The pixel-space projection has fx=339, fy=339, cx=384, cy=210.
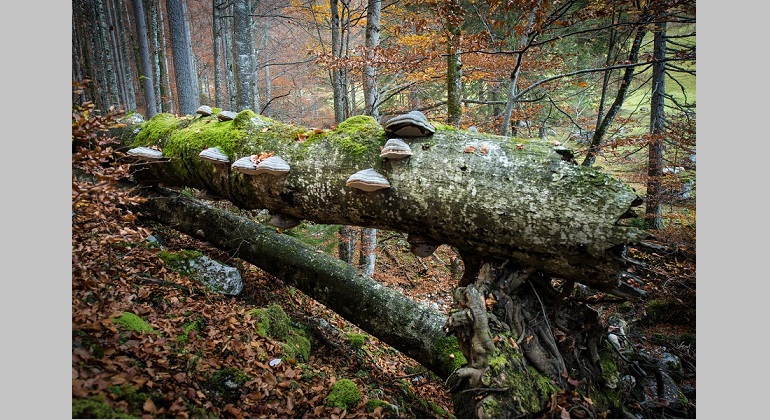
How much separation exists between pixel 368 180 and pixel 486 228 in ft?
4.00

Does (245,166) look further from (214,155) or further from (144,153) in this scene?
(144,153)

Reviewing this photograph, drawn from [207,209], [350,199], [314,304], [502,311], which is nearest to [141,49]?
[207,209]

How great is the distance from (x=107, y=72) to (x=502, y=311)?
1259 centimetres

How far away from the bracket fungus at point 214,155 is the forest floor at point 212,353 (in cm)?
113

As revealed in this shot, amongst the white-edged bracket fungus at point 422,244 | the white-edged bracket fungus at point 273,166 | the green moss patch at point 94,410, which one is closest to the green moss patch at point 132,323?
the green moss patch at point 94,410

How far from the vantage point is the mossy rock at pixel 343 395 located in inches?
130

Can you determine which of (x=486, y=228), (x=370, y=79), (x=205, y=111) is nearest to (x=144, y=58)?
(x=370, y=79)

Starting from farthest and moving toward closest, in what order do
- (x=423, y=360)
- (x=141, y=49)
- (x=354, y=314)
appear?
(x=141, y=49)
(x=354, y=314)
(x=423, y=360)

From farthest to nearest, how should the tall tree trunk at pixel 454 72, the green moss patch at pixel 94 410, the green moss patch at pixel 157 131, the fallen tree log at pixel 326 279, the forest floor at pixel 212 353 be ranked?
the tall tree trunk at pixel 454 72, the green moss patch at pixel 157 131, the fallen tree log at pixel 326 279, the forest floor at pixel 212 353, the green moss patch at pixel 94 410

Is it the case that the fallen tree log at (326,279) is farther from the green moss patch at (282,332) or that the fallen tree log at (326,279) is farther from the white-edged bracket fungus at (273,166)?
the white-edged bracket fungus at (273,166)

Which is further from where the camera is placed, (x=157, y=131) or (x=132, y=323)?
(x=157, y=131)

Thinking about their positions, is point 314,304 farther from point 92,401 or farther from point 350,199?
point 92,401

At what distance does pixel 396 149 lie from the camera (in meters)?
3.31

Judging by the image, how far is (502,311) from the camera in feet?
A: 11.0
